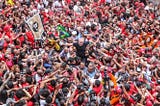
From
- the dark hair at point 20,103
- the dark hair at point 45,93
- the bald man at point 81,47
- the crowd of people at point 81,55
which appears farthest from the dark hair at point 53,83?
the bald man at point 81,47

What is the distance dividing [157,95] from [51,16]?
630 centimetres

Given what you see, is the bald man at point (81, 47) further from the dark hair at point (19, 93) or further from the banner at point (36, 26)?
the dark hair at point (19, 93)

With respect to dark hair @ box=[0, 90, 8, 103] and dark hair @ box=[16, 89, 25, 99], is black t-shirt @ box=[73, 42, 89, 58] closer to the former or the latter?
dark hair @ box=[16, 89, 25, 99]

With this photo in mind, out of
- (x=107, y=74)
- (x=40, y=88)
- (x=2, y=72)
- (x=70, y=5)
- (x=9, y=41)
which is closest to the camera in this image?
(x=40, y=88)

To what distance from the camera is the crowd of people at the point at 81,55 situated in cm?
1142

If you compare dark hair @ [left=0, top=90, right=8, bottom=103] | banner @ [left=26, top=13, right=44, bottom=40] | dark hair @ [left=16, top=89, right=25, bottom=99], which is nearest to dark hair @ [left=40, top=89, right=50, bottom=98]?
dark hair @ [left=16, top=89, right=25, bottom=99]

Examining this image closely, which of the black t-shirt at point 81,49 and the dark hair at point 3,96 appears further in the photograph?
the black t-shirt at point 81,49

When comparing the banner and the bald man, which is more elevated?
the banner

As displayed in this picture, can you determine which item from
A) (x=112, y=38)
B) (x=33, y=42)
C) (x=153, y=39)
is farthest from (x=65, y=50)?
(x=153, y=39)

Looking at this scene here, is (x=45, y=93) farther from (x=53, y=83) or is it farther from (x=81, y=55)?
(x=81, y=55)

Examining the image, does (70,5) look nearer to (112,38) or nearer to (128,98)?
(112,38)

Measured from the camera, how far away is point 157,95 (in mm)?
12359

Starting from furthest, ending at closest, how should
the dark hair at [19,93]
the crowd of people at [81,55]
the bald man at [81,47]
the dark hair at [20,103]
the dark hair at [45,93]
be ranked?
the bald man at [81,47]
the crowd of people at [81,55]
the dark hair at [45,93]
the dark hair at [19,93]
the dark hair at [20,103]

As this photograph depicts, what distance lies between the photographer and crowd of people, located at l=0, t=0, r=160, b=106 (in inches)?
450
